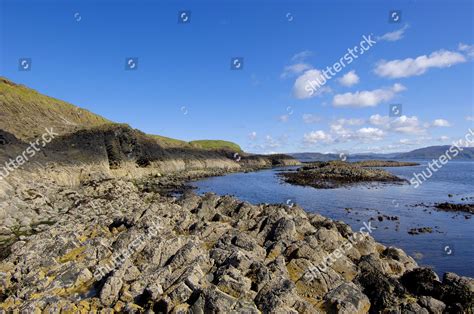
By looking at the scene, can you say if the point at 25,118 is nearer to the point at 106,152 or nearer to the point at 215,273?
the point at 106,152

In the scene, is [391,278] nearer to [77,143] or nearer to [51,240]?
[51,240]

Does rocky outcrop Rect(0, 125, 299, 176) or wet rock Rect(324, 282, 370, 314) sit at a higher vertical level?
rocky outcrop Rect(0, 125, 299, 176)

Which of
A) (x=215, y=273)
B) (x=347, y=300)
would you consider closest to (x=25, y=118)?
(x=215, y=273)

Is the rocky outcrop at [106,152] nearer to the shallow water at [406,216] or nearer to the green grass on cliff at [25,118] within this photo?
the green grass on cliff at [25,118]

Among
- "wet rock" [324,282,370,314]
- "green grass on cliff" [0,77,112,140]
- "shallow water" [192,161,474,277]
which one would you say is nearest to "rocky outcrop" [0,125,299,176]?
"green grass on cliff" [0,77,112,140]

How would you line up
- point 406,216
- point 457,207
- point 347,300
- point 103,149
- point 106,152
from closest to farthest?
point 347,300 → point 406,216 → point 457,207 → point 103,149 → point 106,152

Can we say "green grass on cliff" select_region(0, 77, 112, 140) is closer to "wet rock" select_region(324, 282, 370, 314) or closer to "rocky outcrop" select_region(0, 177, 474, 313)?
"rocky outcrop" select_region(0, 177, 474, 313)

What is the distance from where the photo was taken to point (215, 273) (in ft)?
53.5

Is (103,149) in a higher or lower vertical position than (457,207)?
higher

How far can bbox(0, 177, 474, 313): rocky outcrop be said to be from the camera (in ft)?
47.2

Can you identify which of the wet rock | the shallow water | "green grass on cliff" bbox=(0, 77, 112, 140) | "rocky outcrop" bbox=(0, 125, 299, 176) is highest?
"green grass on cliff" bbox=(0, 77, 112, 140)

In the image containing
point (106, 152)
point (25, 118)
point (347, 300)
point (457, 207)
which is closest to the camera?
point (347, 300)

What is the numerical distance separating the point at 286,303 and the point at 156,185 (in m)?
61.7

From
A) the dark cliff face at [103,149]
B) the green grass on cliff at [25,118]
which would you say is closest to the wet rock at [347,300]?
the dark cliff face at [103,149]
